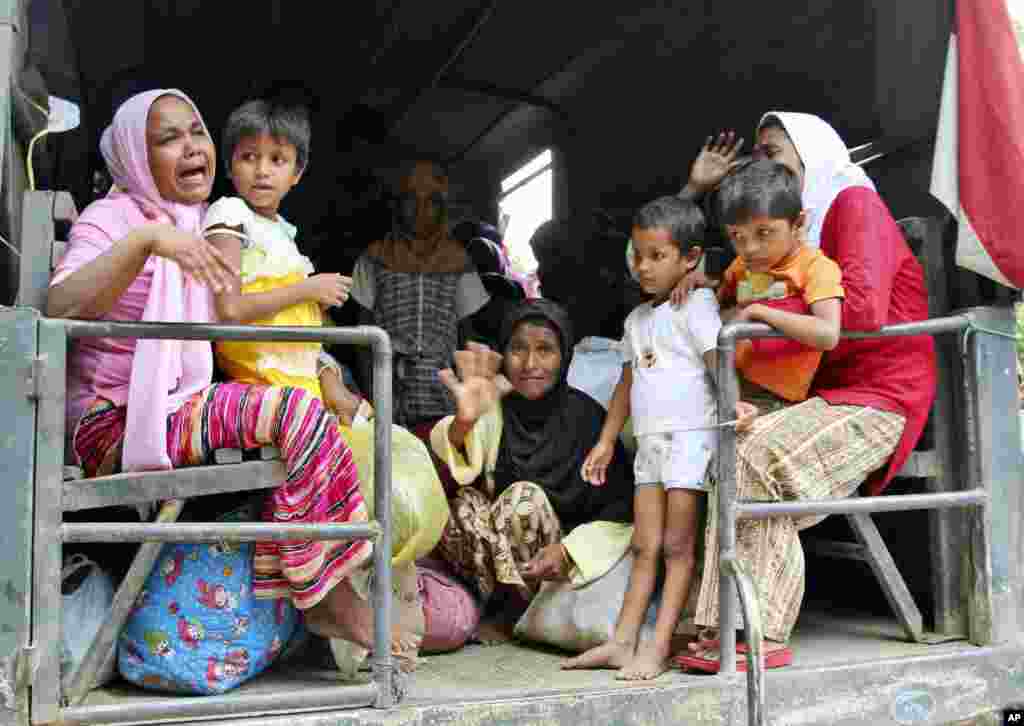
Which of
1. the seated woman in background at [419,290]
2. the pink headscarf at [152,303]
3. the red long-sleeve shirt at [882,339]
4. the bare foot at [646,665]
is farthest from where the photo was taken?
the seated woman in background at [419,290]

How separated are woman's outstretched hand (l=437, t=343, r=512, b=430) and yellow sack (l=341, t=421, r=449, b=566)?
0.24 m

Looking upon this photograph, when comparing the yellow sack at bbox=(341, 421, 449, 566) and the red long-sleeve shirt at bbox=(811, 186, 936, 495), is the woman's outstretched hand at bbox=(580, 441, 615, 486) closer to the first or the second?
the yellow sack at bbox=(341, 421, 449, 566)

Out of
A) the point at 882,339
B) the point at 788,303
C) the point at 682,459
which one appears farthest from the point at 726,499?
the point at 882,339

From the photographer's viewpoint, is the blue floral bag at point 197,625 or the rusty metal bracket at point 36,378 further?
the blue floral bag at point 197,625

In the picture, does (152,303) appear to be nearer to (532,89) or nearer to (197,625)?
(197,625)

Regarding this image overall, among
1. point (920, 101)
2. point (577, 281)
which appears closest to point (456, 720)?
point (920, 101)

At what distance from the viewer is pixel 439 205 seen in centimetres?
462

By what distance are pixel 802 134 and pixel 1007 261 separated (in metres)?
0.71

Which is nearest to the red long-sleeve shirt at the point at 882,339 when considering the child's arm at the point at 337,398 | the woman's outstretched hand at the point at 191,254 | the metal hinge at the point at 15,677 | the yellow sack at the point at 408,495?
the yellow sack at the point at 408,495

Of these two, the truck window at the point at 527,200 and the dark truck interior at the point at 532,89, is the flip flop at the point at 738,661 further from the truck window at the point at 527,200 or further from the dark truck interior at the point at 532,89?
the truck window at the point at 527,200

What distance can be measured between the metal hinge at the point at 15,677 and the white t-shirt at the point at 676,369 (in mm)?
1697

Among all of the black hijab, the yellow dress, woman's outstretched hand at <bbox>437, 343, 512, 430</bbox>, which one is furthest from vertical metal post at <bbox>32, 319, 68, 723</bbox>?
the black hijab

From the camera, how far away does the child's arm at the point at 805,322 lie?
262 cm

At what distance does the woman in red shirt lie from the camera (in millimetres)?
2674
